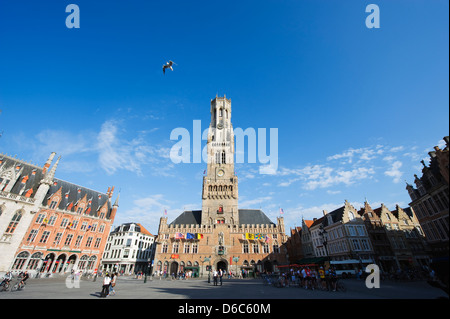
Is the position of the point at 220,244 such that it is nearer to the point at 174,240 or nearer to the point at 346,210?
the point at 174,240

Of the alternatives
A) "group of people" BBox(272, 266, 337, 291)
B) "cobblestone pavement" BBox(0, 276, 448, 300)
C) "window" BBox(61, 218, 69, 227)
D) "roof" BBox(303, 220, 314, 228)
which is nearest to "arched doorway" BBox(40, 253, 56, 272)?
"window" BBox(61, 218, 69, 227)

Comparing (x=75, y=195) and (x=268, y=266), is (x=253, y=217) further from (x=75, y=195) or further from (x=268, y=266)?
(x=75, y=195)

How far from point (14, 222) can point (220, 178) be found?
1529 inches

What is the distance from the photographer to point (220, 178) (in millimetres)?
49469

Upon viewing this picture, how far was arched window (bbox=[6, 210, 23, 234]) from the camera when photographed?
3144 centimetres

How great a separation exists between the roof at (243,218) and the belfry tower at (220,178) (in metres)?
3.72

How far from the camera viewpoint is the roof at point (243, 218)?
154 feet

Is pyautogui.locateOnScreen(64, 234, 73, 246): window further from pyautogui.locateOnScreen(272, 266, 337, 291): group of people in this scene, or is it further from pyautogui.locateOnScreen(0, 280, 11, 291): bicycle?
pyautogui.locateOnScreen(272, 266, 337, 291): group of people

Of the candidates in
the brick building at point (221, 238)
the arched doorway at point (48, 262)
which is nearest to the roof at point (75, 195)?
the arched doorway at point (48, 262)

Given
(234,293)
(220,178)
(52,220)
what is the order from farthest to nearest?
(220,178), (52,220), (234,293)

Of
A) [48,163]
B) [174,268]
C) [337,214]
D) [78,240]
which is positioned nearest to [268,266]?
[337,214]

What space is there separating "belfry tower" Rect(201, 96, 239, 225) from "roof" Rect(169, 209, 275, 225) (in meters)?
3.72

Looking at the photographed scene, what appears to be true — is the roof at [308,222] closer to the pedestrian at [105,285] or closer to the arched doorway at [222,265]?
the arched doorway at [222,265]

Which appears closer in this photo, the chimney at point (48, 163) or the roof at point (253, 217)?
the chimney at point (48, 163)
